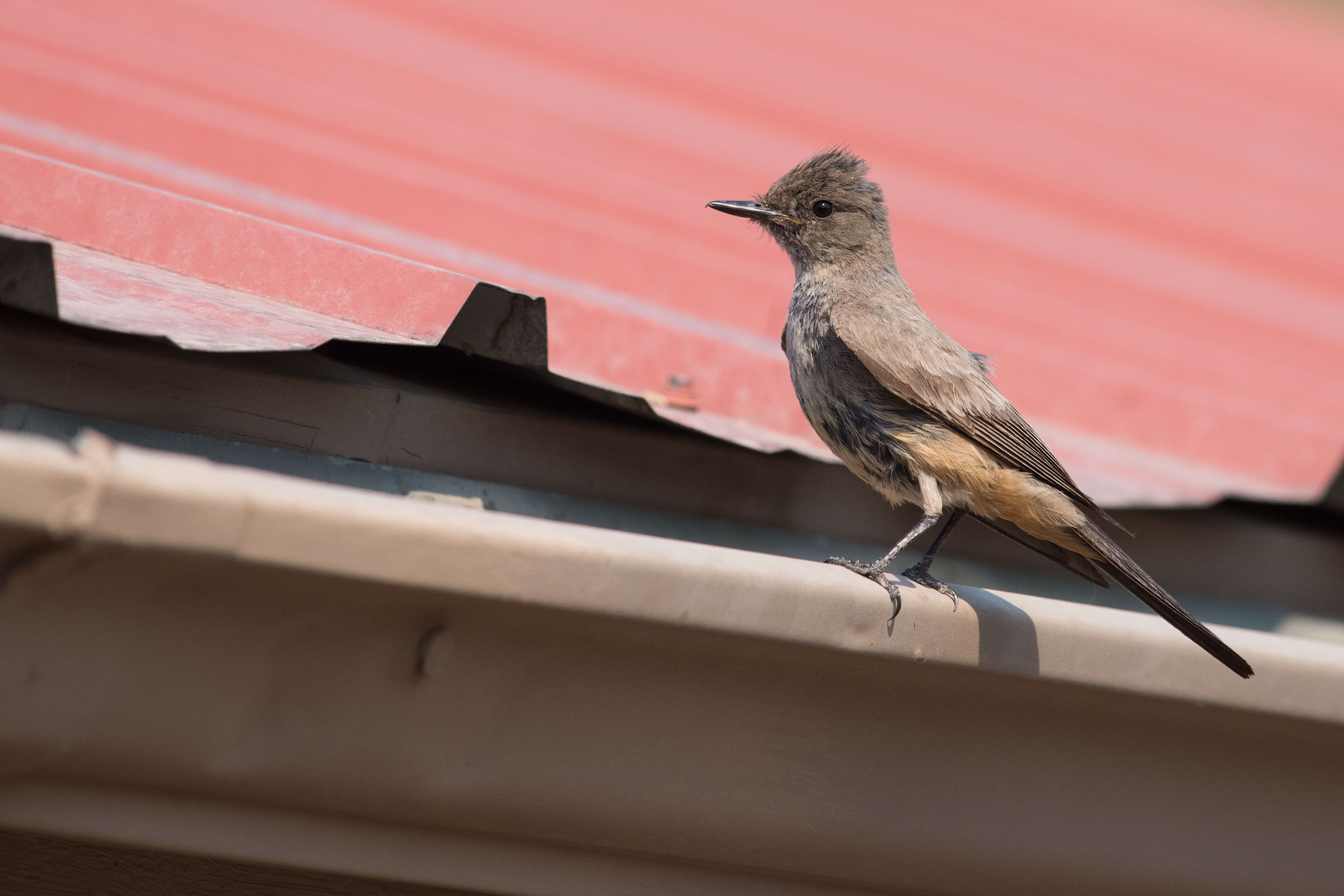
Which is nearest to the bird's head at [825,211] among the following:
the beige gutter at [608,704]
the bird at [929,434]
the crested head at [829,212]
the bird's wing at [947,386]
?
the crested head at [829,212]

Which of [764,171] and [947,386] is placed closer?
[947,386]

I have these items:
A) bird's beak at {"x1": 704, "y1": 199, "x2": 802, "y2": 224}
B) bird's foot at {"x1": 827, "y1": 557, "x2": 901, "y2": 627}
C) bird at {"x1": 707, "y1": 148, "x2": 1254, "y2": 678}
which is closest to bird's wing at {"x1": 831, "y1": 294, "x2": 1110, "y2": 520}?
bird at {"x1": 707, "y1": 148, "x2": 1254, "y2": 678}

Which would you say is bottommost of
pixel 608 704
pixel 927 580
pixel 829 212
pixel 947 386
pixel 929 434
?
pixel 608 704

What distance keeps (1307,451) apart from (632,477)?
253 centimetres

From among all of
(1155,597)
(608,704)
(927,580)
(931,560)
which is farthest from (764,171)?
(608,704)

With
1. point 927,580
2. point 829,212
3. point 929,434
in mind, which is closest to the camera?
point 927,580

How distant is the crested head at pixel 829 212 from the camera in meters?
3.57

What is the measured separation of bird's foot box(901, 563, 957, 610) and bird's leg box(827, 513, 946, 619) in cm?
6

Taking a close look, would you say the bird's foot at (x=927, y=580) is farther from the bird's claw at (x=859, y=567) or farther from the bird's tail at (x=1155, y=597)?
the bird's tail at (x=1155, y=597)

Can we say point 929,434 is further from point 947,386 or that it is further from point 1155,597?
point 1155,597

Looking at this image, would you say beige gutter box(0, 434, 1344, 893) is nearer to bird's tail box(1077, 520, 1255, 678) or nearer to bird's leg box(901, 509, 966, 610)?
bird's tail box(1077, 520, 1255, 678)

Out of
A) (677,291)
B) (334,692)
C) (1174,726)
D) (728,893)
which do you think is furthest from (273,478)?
(677,291)

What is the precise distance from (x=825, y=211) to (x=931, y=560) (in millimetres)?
1308

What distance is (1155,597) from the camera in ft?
7.80
